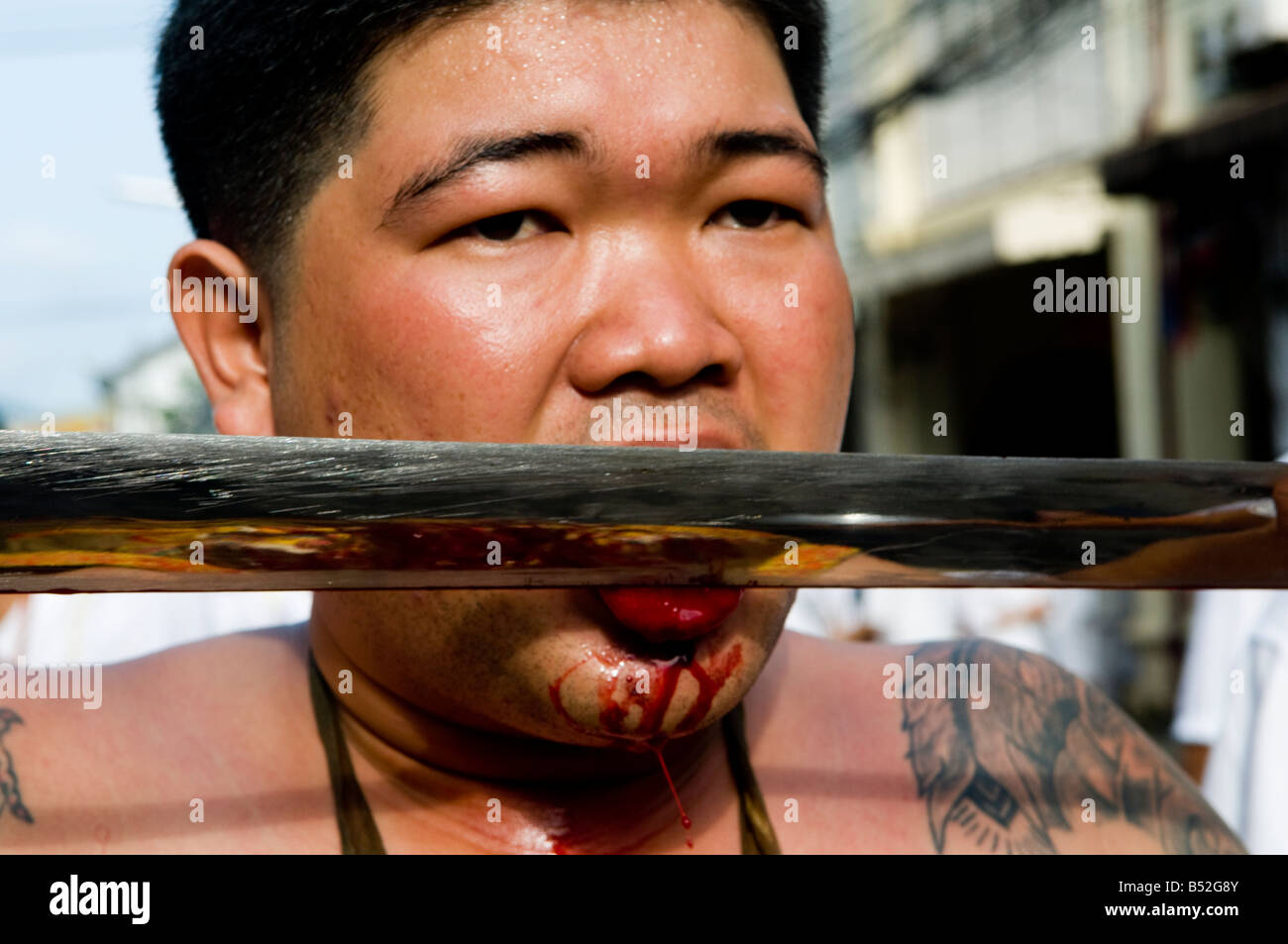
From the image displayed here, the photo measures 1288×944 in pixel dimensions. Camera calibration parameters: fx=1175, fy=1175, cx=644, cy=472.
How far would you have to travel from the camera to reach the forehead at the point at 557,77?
1.53 m

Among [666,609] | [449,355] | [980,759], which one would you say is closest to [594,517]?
[666,609]

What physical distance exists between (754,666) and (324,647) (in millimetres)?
692

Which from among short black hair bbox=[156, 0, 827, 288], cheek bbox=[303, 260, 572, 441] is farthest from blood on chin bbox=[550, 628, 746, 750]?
short black hair bbox=[156, 0, 827, 288]

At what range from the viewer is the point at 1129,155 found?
934cm

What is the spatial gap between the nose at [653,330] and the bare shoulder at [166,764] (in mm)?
722

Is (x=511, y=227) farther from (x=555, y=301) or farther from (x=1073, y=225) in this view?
(x=1073, y=225)

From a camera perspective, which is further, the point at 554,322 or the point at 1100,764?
the point at 1100,764

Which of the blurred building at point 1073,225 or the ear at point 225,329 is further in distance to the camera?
the blurred building at point 1073,225

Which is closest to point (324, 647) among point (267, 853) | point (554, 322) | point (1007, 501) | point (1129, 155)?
point (267, 853)

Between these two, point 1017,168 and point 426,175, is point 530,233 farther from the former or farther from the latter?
point 1017,168

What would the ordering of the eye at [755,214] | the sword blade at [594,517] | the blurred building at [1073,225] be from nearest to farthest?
the sword blade at [594,517]
the eye at [755,214]
the blurred building at [1073,225]

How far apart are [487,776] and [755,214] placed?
3.01 feet

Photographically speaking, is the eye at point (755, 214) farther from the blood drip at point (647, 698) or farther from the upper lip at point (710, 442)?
the blood drip at point (647, 698)

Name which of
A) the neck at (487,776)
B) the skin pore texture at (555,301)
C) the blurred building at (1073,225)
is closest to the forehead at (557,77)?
the skin pore texture at (555,301)
